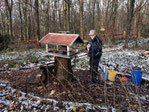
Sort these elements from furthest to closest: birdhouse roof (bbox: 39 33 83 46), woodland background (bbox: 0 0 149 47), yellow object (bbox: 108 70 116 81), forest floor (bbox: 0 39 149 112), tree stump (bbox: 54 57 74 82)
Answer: woodland background (bbox: 0 0 149 47), yellow object (bbox: 108 70 116 81), tree stump (bbox: 54 57 74 82), birdhouse roof (bbox: 39 33 83 46), forest floor (bbox: 0 39 149 112)

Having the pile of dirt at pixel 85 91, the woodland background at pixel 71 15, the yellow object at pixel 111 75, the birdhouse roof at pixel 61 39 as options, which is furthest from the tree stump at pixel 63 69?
the woodland background at pixel 71 15

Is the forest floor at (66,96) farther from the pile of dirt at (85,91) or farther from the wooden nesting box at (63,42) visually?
the wooden nesting box at (63,42)

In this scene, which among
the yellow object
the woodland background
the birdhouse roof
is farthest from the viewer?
the woodland background

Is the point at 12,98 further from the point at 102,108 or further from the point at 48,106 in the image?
the point at 102,108

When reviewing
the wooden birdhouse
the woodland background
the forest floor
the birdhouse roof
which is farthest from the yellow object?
the woodland background

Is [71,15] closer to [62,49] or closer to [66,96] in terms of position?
[62,49]

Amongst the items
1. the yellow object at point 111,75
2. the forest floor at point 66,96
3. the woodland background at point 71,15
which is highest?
the woodland background at point 71,15

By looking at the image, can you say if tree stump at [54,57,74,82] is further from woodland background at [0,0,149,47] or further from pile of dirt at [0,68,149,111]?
woodland background at [0,0,149,47]

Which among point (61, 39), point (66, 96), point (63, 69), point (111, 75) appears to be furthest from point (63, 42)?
point (111, 75)

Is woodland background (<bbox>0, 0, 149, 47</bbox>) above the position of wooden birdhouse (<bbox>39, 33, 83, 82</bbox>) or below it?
above

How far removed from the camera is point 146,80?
4746mm

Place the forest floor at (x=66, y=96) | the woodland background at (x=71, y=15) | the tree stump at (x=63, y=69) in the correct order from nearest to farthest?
the forest floor at (x=66, y=96), the tree stump at (x=63, y=69), the woodland background at (x=71, y=15)

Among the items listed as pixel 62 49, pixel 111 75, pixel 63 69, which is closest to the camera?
pixel 62 49

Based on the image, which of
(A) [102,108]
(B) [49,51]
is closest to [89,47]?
(B) [49,51]
